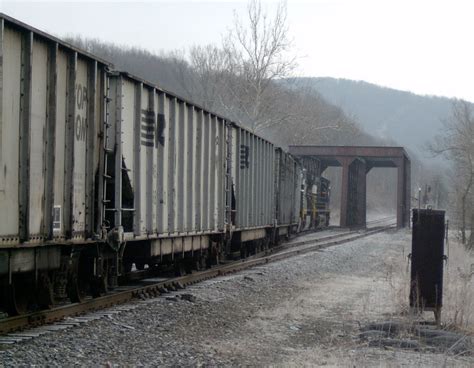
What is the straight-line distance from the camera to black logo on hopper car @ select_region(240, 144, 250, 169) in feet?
61.1

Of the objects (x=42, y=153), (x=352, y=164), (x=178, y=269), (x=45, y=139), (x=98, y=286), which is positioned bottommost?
(x=178, y=269)

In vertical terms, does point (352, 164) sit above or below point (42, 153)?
above

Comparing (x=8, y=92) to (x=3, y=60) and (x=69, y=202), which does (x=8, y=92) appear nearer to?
(x=3, y=60)

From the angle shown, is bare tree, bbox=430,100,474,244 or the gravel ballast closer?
the gravel ballast

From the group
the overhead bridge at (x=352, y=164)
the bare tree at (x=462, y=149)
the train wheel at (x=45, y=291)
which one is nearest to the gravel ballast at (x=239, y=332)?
the train wheel at (x=45, y=291)

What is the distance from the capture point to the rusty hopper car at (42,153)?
7.82 meters

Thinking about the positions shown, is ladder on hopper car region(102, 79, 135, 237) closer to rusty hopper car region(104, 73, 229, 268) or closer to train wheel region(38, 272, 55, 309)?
rusty hopper car region(104, 73, 229, 268)

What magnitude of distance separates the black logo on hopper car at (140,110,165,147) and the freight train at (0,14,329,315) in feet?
0.06

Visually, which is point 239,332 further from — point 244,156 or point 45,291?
point 244,156

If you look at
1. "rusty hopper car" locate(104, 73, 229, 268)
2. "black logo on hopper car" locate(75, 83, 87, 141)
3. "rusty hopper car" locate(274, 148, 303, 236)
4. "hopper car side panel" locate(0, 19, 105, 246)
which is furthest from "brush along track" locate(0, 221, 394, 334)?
"rusty hopper car" locate(274, 148, 303, 236)

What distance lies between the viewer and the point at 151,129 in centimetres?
1190

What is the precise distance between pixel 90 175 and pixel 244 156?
928 cm

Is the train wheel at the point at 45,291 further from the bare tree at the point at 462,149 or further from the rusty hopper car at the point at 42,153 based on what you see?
the bare tree at the point at 462,149

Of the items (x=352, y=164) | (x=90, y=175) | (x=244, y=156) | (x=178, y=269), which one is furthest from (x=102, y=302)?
(x=352, y=164)
